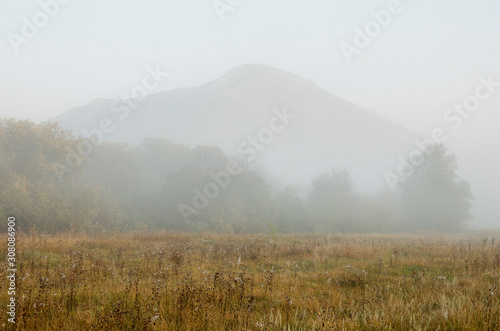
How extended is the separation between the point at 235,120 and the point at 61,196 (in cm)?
16771

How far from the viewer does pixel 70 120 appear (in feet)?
610

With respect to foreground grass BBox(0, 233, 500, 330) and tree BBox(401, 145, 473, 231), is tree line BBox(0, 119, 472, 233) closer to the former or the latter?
tree BBox(401, 145, 473, 231)

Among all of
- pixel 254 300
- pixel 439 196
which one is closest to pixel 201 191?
pixel 439 196

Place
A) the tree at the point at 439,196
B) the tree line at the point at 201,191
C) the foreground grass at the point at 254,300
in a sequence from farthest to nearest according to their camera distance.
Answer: the tree at the point at 439,196 < the tree line at the point at 201,191 < the foreground grass at the point at 254,300

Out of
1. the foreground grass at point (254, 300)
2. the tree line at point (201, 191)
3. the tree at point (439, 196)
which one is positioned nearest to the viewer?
the foreground grass at point (254, 300)

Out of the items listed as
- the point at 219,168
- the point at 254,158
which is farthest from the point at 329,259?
the point at 254,158

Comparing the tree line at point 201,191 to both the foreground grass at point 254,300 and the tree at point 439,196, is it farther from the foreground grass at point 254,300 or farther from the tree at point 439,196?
the foreground grass at point 254,300

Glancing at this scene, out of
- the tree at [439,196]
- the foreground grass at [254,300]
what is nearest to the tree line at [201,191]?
the tree at [439,196]

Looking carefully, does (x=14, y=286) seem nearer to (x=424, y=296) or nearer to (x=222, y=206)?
(x=424, y=296)

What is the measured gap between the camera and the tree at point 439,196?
52.8 m

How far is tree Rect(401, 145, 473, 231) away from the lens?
52.8m

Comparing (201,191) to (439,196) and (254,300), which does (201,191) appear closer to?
(439,196)

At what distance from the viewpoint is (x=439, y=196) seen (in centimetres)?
5341

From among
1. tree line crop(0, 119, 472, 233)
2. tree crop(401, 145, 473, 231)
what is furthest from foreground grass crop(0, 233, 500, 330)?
tree crop(401, 145, 473, 231)
